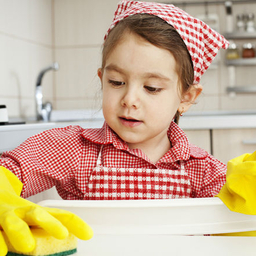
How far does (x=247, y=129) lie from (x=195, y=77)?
846 mm

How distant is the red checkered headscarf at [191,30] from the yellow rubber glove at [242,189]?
1.19 ft

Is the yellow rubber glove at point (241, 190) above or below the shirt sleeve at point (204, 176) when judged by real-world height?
above

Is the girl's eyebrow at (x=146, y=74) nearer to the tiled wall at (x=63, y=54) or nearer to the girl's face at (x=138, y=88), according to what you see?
the girl's face at (x=138, y=88)

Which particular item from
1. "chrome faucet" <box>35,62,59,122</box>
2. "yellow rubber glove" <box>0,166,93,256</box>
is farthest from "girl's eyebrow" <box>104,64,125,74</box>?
"chrome faucet" <box>35,62,59,122</box>

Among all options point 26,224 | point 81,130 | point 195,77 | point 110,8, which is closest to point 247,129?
point 195,77

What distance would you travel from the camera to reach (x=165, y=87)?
0.80 meters

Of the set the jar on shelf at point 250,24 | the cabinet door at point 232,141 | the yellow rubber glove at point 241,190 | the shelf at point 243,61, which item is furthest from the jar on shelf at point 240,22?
the yellow rubber glove at point 241,190

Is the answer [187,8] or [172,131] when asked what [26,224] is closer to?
[172,131]

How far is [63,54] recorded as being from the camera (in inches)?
97.3

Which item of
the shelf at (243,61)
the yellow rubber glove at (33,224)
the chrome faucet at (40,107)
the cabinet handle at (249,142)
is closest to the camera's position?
the yellow rubber glove at (33,224)

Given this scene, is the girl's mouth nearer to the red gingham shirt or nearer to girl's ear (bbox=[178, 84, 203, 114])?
the red gingham shirt

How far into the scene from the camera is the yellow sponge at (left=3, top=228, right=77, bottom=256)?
1.17 feet

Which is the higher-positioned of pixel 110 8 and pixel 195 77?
pixel 110 8

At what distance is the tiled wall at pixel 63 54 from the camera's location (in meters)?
1.93
